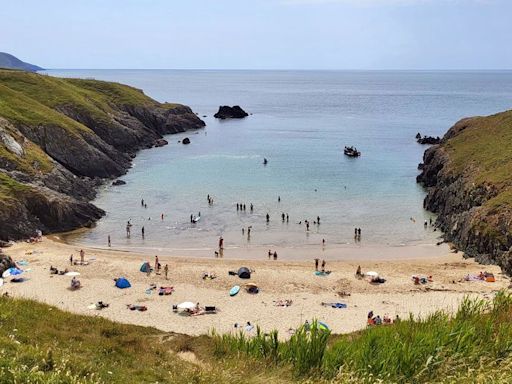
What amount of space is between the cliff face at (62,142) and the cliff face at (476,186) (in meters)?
42.5

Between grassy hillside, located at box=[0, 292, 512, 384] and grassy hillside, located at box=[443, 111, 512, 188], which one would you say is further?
grassy hillside, located at box=[443, 111, 512, 188]

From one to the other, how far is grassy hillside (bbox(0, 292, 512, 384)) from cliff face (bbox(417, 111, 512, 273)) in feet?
105

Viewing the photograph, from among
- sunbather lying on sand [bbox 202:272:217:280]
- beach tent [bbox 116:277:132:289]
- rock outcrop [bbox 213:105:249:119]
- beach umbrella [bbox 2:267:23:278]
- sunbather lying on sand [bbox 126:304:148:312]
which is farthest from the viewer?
rock outcrop [bbox 213:105:249:119]

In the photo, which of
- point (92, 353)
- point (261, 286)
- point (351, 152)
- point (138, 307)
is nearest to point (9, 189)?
point (138, 307)

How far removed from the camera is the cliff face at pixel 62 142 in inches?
2169

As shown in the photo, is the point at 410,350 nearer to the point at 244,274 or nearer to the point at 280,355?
the point at 280,355

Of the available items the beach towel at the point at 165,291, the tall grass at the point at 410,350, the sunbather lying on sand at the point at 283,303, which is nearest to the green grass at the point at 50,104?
the beach towel at the point at 165,291

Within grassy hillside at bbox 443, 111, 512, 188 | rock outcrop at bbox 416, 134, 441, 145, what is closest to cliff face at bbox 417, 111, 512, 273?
grassy hillside at bbox 443, 111, 512, 188

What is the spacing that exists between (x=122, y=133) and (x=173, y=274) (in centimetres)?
6752

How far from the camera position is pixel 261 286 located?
40.4 m

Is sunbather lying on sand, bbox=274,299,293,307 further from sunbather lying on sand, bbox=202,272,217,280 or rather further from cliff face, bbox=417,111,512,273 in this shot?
cliff face, bbox=417,111,512,273

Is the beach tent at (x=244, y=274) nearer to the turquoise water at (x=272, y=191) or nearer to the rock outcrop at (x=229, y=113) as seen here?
the turquoise water at (x=272, y=191)

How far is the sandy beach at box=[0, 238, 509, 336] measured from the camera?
34531 mm

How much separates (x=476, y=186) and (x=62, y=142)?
6046 cm
